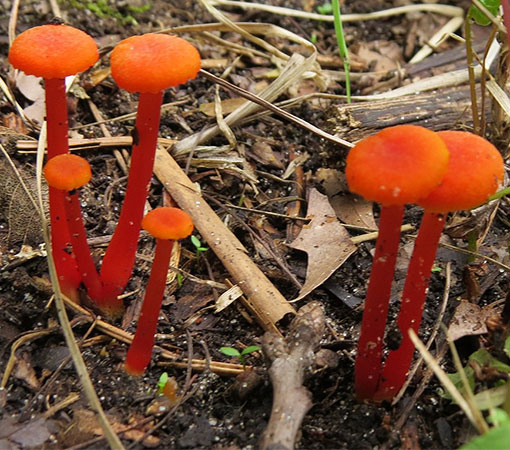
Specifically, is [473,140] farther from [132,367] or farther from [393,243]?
[132,367]

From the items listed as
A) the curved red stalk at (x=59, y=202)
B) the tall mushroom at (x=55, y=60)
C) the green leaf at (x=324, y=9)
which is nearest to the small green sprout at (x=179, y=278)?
the curved red stalk at (x=59, y=202)

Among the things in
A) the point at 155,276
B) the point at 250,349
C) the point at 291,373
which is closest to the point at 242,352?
the point at 250,349

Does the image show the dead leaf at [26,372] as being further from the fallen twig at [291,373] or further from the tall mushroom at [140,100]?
the fallen twig at [291,373]

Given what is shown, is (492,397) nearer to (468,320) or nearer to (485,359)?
(485,359)

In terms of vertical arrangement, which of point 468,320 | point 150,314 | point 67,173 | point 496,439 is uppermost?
point 67,173

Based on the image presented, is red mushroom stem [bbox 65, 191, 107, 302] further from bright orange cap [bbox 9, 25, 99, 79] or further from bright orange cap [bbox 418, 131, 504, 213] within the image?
bright orange cap [bbox 418, 131, 504, 213]
